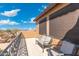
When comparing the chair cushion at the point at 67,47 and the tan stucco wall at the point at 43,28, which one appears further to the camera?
the tan stucco wall at the point at 43,28

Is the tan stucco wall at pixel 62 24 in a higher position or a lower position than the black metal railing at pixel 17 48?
higher

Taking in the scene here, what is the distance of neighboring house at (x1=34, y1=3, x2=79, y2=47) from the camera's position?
366cm

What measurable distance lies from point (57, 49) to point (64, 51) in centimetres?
12

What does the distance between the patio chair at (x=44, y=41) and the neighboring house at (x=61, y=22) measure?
7cm

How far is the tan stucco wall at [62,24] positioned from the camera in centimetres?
367

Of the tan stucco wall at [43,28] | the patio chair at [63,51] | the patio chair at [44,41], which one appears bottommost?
the patio chair at [63,51]

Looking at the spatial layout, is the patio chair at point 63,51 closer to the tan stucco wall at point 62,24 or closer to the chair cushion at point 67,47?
the chair cushion at point 67,47

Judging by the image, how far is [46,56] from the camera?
3.76m

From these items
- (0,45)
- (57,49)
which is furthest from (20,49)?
(57,49)

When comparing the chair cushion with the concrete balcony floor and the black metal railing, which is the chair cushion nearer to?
the concrete balcony floor

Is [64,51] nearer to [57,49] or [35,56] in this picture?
[57,49]

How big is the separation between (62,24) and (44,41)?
404mm

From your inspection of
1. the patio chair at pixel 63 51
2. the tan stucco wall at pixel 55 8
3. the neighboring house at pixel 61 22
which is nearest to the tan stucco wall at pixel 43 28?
the neighboring house at pixel 61 22

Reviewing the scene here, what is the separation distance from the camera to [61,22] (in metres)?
3.74
